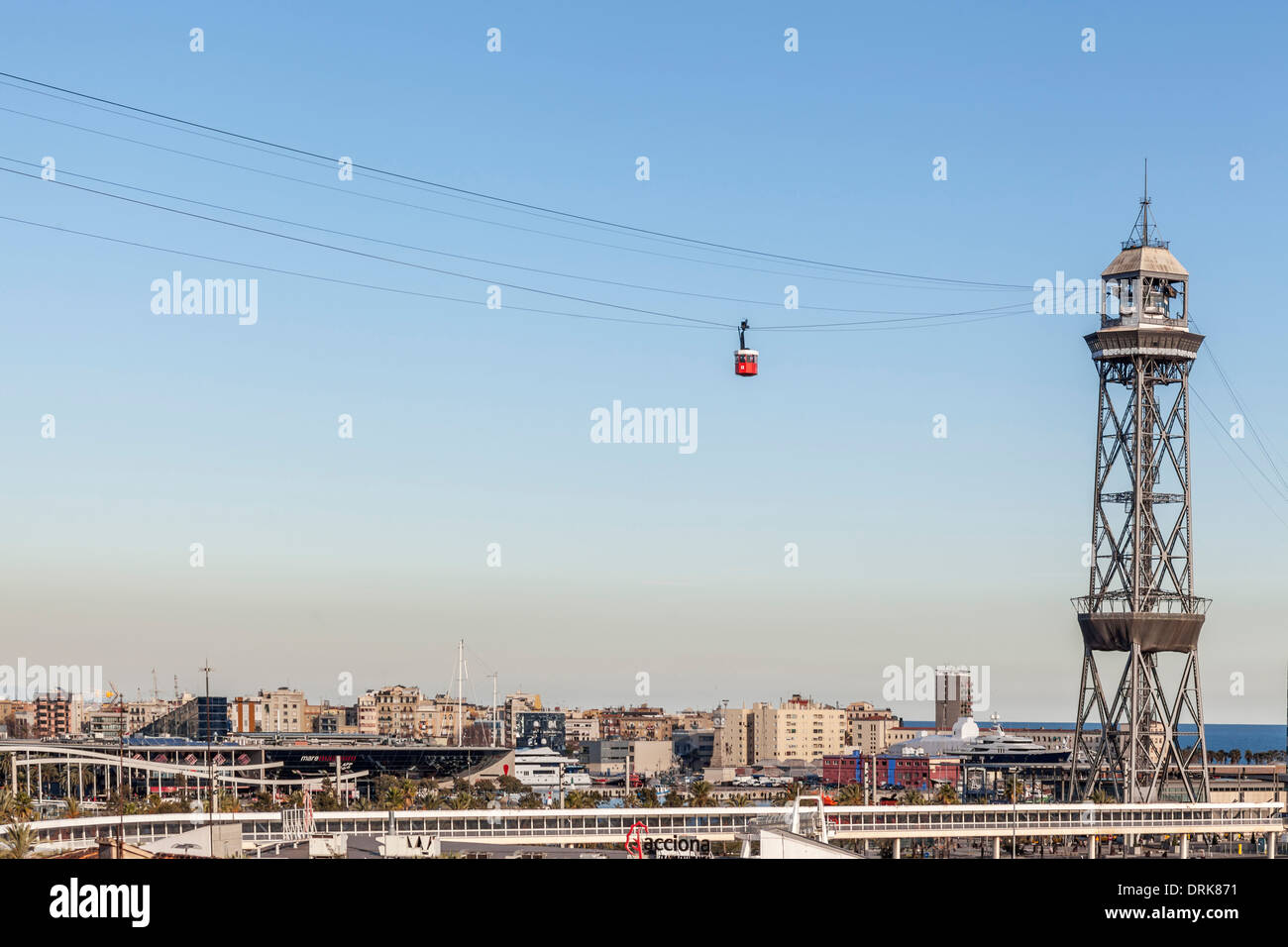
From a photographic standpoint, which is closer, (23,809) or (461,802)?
(23,809)

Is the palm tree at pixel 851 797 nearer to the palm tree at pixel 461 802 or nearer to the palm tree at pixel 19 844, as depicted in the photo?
the palm tree at pixel 461 802

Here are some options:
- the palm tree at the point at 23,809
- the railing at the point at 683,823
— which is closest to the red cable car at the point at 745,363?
the railing at the point at 683,823

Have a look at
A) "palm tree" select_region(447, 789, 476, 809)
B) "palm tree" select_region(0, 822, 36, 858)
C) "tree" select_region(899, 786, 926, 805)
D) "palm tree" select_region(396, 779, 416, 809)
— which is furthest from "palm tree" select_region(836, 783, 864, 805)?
"palm tree" select_region(0, 822, 36, 858)

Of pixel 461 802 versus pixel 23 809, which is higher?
pixel 23 809

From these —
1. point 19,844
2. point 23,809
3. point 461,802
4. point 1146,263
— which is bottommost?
point 461,802

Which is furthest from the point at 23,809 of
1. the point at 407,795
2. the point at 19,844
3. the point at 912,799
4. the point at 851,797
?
the point at 912,799

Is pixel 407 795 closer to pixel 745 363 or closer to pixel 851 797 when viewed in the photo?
pixel 851 797

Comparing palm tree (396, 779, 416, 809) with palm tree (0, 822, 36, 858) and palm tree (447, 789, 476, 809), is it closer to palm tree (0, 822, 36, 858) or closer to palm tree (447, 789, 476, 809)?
palm tree (447, 789, 476, 809)
